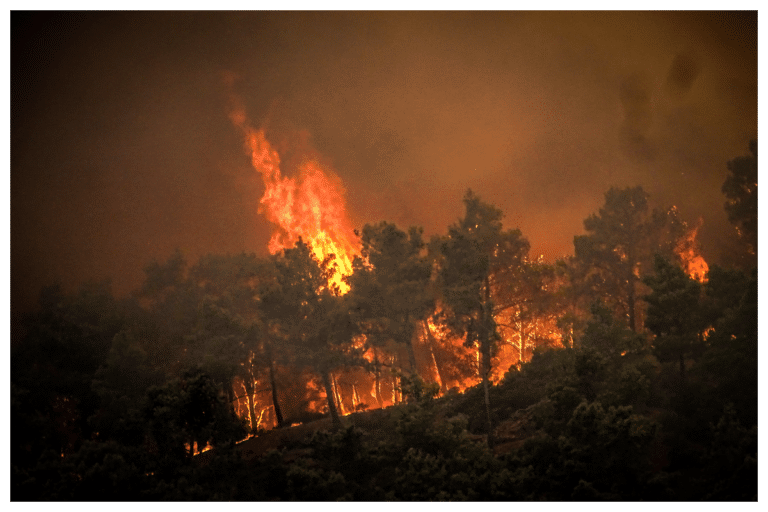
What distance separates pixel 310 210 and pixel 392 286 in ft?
120

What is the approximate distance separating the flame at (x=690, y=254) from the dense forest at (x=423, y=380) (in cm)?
15

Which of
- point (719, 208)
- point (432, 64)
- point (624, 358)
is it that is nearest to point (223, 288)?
point (624, 358)

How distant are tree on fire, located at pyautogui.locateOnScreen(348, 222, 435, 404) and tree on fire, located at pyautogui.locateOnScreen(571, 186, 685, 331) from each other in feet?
34.3

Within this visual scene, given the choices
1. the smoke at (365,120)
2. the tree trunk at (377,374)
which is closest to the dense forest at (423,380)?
the tree trunk at (377,374)

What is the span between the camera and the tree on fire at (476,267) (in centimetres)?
2172

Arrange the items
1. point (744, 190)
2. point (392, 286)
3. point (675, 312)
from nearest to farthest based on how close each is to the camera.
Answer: point (675, 312)
point (392, 286)
point (744, 190)

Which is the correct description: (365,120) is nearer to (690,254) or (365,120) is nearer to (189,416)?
(690,254)

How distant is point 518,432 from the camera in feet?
69.4

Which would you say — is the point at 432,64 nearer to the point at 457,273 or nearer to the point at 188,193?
the point at 188,193

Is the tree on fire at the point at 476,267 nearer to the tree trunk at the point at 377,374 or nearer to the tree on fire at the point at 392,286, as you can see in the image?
the tree on fire at the point at 392,286

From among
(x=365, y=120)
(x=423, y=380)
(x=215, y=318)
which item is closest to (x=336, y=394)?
(x=215, y=318)

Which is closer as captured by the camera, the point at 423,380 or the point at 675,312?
the point at 675,312

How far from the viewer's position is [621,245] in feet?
93.0

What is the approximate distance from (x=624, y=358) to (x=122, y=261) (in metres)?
80.2
